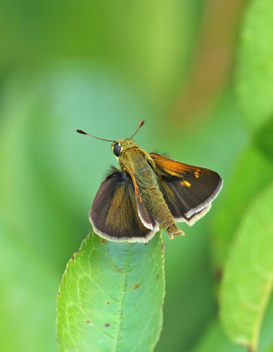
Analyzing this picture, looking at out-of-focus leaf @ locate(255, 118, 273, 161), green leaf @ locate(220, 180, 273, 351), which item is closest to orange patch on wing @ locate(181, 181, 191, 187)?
out-of-focus leaf @ locate(255, 118, 273, 161)

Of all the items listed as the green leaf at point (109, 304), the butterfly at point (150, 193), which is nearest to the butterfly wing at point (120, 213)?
the butterfly at point (150, 193)

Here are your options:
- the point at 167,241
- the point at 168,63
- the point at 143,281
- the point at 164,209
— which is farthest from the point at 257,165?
the point at 168,63

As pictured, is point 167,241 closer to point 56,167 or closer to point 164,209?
point 164,209

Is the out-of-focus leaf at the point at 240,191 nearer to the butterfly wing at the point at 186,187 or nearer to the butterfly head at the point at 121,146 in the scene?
the butterfly wing at the point at 186,187

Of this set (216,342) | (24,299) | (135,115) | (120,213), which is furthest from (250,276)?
(135,115)

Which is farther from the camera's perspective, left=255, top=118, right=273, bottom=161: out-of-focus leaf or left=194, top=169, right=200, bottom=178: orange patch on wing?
left=194, top=169, right=200, bottom=178: orange patch on wing

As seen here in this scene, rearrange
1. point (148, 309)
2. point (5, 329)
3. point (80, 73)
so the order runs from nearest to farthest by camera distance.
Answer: point (148, 309)
point (5, 329)
point (80, 73)

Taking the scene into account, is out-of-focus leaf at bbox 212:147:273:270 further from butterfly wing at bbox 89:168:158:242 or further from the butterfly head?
the butterfly head
